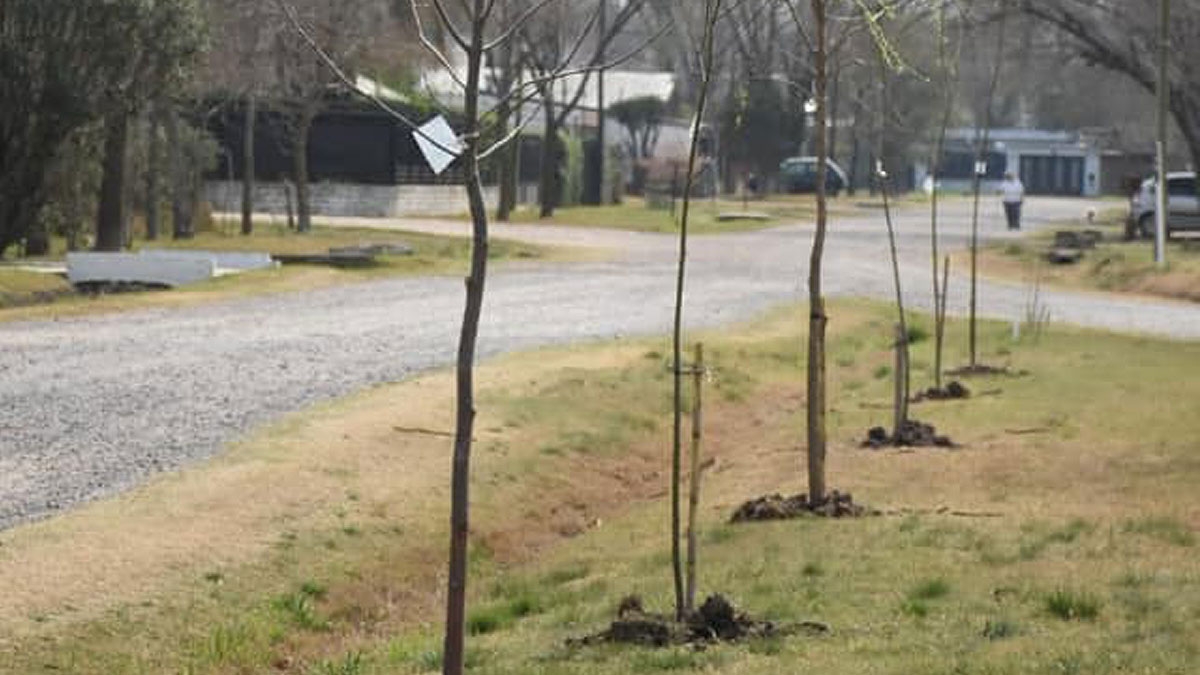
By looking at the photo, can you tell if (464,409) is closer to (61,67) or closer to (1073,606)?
(1073,606)

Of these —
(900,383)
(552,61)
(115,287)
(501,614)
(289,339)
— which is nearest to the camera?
(501,614)

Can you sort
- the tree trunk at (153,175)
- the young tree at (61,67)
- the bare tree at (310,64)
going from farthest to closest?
the tree trunk at (153,175), the bare tree at (310,64), the young tree at (61,67)

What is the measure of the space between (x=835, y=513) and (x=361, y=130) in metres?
49.7

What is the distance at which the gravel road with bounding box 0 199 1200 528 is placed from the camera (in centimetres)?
1455

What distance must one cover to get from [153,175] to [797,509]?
108 ft

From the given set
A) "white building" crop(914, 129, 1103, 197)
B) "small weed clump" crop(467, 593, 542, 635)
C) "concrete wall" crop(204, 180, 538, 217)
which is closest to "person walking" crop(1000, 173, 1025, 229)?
"concrete wall" crop(204, 180, 538, 217)

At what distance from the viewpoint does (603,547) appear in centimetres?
1277

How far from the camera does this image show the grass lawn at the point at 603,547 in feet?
29.9

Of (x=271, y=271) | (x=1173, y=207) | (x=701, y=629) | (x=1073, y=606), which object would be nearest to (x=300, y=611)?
(x=701, y=629)

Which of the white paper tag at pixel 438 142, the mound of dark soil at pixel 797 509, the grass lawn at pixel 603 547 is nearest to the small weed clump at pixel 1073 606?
the grass lawn at pixel 603 547

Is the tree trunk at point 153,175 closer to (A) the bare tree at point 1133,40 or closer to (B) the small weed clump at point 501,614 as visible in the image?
(A) the bare tree at point 1133,40

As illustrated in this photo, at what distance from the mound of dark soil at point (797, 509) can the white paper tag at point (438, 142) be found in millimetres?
5209

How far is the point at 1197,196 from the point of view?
52.3m

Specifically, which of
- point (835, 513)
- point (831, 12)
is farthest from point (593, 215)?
point (835, 513)
